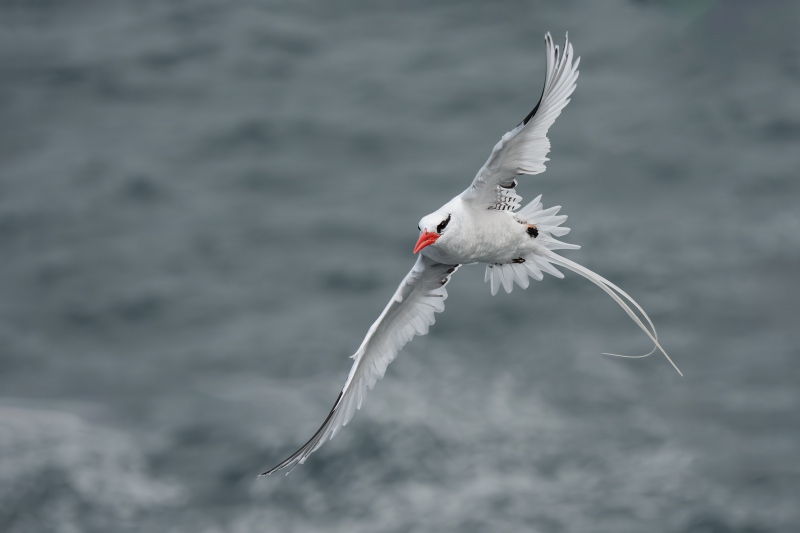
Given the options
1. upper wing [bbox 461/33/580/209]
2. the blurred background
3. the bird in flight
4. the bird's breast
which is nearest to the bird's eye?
the bird in flight

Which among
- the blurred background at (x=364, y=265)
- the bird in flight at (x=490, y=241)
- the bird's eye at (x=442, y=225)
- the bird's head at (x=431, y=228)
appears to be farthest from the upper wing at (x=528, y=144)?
the blurred background at (x=364, y=265)

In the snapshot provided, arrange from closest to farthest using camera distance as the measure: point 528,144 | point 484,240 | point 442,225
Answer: point 442,225 < point 528,144 < point 484,240

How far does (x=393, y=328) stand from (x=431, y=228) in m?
4.02

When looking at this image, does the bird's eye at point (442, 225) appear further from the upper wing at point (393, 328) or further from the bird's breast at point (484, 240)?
the upper wing at point (393, 328)

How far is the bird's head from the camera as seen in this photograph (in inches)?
560

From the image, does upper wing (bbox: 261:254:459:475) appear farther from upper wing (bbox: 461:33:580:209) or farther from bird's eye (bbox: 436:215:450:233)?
bird's eye (bbox: 436:215:450:233)

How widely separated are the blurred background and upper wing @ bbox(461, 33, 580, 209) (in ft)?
82.6

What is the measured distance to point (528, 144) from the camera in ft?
49.5

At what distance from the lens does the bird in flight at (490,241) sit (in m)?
14.5

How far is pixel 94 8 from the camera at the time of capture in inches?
1785

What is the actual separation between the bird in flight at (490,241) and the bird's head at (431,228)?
1cm

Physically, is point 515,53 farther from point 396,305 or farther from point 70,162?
point 396,305

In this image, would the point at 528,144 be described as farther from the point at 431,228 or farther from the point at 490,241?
the point at 431,228

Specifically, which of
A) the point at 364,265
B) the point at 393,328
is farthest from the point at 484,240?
the point at 364,265
